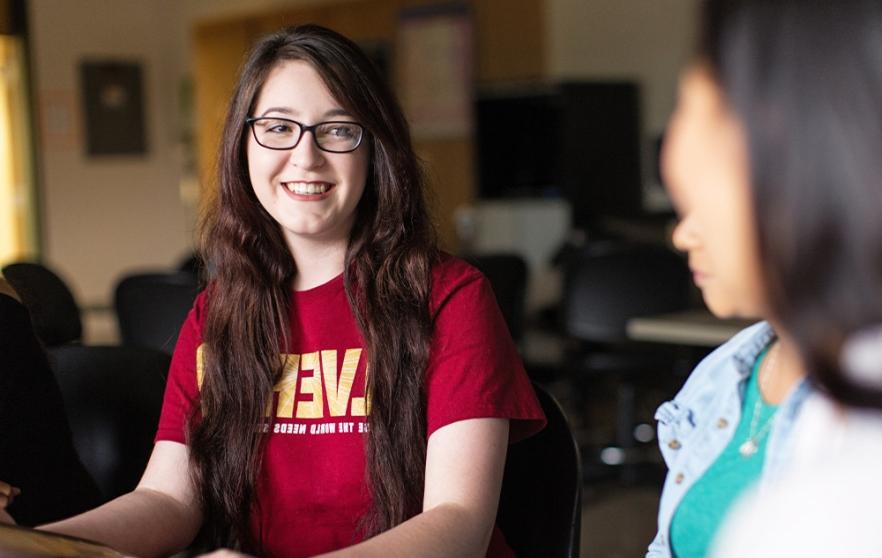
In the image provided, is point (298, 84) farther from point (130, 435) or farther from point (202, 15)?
point (202, 15)

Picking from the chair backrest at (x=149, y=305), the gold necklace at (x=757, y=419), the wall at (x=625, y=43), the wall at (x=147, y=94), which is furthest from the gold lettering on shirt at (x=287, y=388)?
the wall at (x=147, y=94)

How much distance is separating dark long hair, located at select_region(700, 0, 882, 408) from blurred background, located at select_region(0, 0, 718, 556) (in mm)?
2845

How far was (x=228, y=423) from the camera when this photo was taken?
1.51m

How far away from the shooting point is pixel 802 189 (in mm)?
667

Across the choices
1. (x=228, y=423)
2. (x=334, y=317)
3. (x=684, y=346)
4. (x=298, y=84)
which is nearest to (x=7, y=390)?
(x=228, y=423)

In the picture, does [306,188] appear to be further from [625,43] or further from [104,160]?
[104,160]

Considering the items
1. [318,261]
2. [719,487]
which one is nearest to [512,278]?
[318,261]

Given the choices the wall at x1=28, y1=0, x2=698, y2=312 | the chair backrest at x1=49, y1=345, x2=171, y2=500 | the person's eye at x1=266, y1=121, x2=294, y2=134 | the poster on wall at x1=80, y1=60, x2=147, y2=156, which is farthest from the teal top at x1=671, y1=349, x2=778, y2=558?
the poster on wall at x1=80, y1=60, x2=147, y2=156

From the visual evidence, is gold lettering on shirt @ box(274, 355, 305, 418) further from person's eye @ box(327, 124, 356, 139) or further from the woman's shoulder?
the woman's shoulder

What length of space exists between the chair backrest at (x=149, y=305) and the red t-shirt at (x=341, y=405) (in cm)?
162

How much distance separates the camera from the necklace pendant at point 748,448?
94 cm

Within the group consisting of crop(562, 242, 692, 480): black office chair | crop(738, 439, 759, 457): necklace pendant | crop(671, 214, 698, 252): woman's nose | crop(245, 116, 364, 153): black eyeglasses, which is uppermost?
crop(245, 116, 364, 153): black eyeglasses

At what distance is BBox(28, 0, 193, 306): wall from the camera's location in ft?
26.9

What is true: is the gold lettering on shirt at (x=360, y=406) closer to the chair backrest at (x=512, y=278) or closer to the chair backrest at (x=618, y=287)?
the chair backrest at (x=512, y=278)
